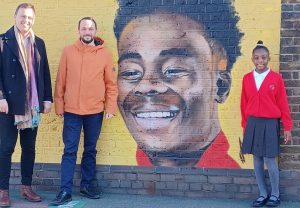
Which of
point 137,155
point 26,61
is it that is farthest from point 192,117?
point 26,61

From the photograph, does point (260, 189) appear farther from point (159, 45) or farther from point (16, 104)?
point (16, 104)

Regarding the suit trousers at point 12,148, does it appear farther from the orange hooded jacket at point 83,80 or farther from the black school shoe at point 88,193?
the black school shoe at point 88,193

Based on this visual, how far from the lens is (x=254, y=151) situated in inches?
214

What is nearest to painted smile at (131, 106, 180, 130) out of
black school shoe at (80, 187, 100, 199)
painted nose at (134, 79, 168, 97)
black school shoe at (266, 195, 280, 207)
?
painted nose at (134, 79, 168, 97)

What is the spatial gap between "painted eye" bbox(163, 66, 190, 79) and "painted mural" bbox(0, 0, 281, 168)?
11mm

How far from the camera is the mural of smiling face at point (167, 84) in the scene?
5816mm

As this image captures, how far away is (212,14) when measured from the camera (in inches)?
227

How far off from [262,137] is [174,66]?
4.18ft

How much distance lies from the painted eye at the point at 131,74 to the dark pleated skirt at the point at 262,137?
1357 mm

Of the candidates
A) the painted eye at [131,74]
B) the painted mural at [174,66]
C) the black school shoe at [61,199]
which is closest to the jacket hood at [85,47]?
the painted mural at [174,66]

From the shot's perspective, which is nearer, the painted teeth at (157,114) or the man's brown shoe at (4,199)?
the man's brown shoe at (4,199)

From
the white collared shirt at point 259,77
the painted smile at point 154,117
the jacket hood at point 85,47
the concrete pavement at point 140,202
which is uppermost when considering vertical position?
the jacket hood at point 85,47

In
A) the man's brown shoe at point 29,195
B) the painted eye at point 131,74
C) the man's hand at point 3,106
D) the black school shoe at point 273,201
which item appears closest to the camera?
the man's hand at point 3,106

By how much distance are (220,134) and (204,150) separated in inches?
10.2
